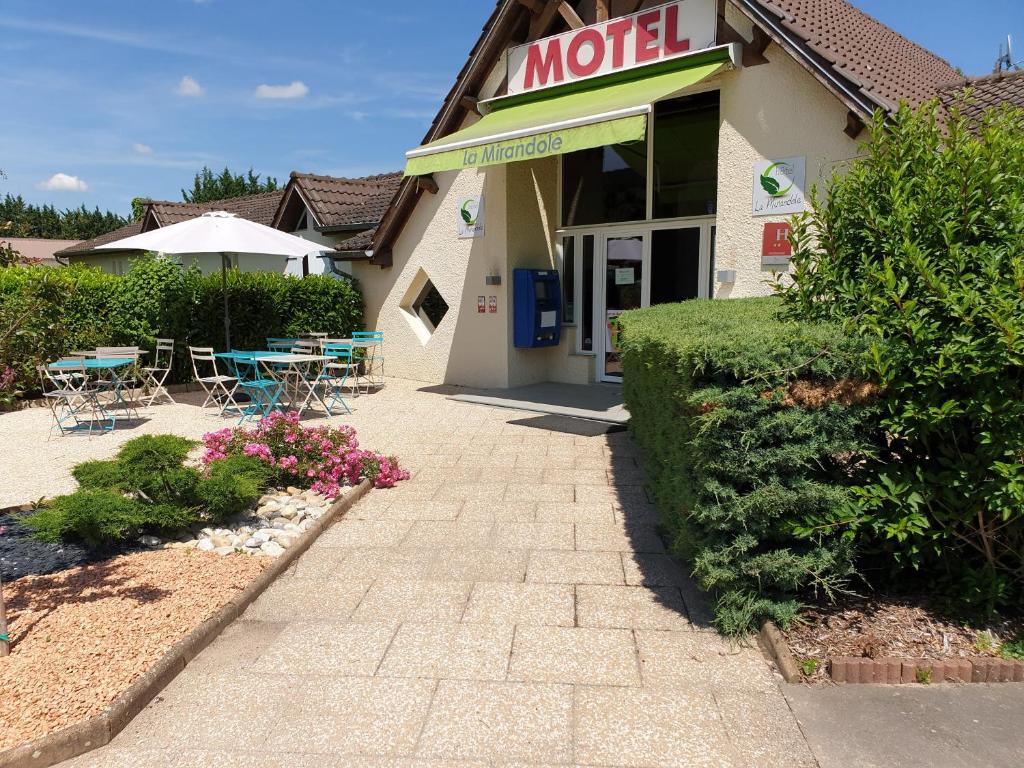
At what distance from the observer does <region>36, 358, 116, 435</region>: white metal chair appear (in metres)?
9.24

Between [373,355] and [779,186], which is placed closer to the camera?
[779,186]

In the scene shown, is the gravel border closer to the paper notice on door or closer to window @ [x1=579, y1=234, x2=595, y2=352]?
the paper notice on door

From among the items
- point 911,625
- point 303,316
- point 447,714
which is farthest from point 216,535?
point 303,316

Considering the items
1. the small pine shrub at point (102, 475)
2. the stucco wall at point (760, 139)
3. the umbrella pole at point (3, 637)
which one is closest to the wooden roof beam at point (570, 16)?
the stucco wall at point (760, 139)

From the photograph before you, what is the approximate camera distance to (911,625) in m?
3.56

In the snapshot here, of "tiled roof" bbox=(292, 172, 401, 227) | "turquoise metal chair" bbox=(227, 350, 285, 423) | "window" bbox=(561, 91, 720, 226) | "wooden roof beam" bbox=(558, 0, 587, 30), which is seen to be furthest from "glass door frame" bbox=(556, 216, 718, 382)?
"tiled roof" bbox=(292, 172, 401, 227)

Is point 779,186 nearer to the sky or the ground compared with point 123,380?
nearer to the sky

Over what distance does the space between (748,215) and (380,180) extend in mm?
12892

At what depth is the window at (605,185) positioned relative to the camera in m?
11.3

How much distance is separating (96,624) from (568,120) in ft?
24.9

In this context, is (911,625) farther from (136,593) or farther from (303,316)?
(303,316)

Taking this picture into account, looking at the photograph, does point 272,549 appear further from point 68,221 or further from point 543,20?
point 68,221

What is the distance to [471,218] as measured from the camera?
488 inches

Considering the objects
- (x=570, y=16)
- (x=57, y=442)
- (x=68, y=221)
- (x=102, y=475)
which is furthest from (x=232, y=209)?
(x=68, y=221)
